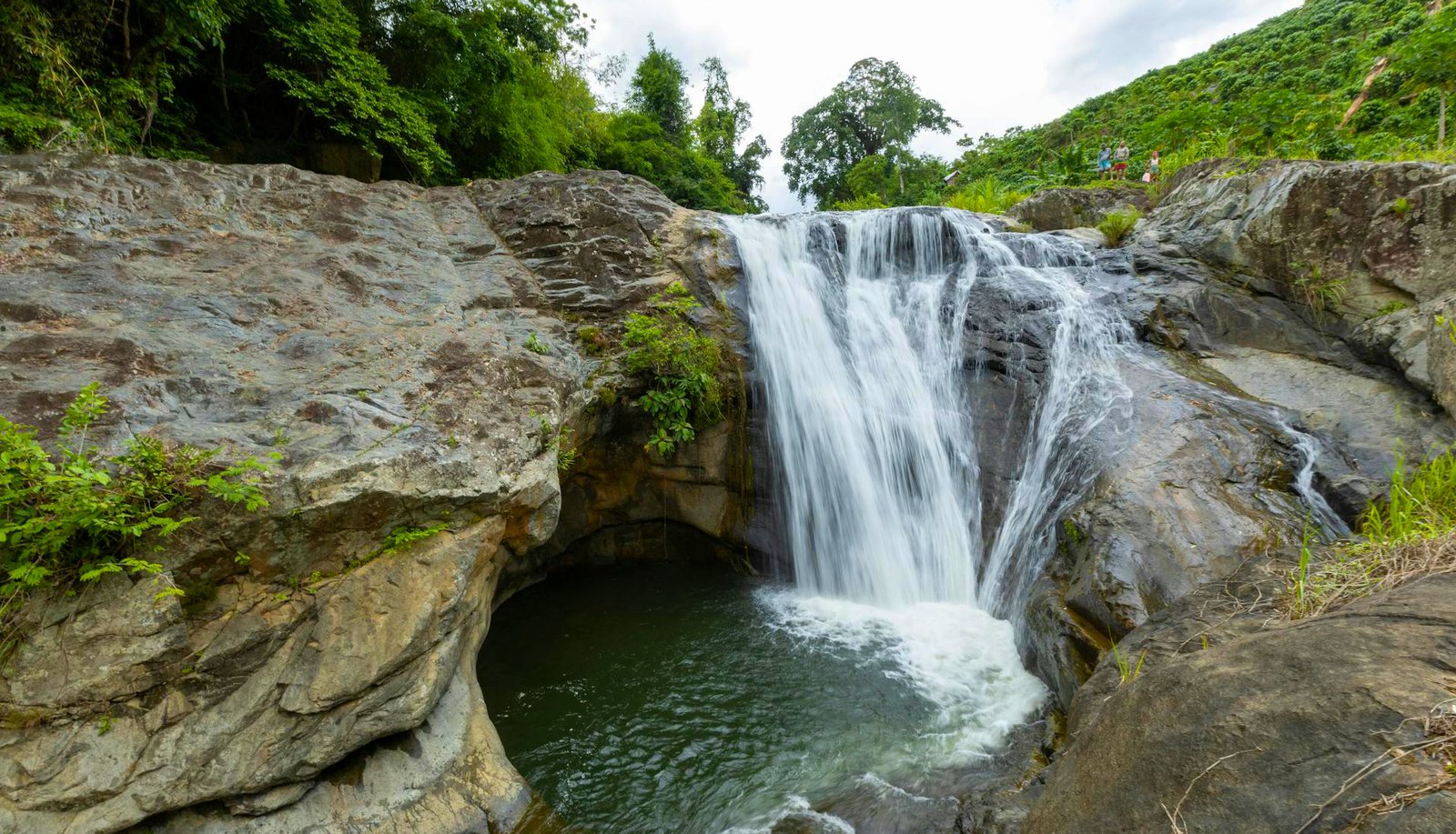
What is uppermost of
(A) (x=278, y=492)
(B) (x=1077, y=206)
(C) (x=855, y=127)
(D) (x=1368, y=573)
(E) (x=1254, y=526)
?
(C) (x=855, y=127)

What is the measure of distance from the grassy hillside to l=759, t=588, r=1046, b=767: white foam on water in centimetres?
810

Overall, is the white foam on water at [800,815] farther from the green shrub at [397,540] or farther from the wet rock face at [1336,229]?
the wet rock face at [1336,229]

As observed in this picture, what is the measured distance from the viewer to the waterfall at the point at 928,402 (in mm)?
6254

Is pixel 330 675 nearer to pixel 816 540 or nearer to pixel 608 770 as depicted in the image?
pixel 608 770

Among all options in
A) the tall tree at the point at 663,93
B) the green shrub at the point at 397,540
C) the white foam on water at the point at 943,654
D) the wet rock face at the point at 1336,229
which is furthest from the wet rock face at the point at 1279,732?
the tall tree at the point at 663,93

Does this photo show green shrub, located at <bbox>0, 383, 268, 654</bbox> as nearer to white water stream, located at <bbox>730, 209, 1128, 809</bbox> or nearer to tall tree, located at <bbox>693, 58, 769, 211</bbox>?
white water stream, located at <bbox>730, 209, 1128, 809</bbox>

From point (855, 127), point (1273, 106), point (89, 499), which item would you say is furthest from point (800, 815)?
point (855, 127)

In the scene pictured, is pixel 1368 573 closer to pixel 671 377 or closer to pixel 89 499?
pixel 671 377

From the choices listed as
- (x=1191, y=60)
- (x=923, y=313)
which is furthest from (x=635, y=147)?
(x=1191, y=60)

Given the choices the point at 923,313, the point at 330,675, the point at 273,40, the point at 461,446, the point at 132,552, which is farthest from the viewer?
the point at 273,40

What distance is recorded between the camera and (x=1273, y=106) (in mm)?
10234

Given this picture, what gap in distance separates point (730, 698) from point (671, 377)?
11.1 ft

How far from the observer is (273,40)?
885 centimetres

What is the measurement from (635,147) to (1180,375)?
17.6m
